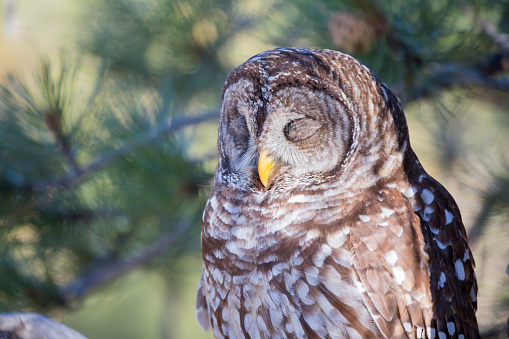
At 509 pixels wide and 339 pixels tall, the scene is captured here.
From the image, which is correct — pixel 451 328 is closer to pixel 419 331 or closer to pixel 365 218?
pixel 419 331

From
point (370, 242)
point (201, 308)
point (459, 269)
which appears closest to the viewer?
point (370, 242)

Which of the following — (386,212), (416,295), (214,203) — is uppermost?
(214,203)

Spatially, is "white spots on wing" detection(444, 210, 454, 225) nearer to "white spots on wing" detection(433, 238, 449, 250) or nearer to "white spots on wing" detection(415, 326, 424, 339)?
"white spots on wing" detection(433, 238, 449, 250)

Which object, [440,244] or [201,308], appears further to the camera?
[201,308]

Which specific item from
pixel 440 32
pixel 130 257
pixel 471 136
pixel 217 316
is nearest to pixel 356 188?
pixel 217 316

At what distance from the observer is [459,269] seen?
4.18 ft

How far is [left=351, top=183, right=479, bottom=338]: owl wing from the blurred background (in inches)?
19.6

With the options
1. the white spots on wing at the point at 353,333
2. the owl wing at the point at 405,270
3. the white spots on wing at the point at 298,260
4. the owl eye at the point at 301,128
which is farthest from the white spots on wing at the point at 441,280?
the owl eye at the point at 301,128

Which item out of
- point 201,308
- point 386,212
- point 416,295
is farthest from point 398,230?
point 201,308

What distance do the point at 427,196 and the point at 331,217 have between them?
27 centimetres

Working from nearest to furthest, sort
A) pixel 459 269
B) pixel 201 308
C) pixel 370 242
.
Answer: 1. pixel 370 242
2. pixel 459 269
3. pixel 201 308

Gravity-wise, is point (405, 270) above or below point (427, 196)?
below

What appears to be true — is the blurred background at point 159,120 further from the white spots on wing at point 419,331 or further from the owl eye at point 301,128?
the white spots on wing at point 419,331

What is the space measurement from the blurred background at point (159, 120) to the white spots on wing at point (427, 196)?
40 centimetres
